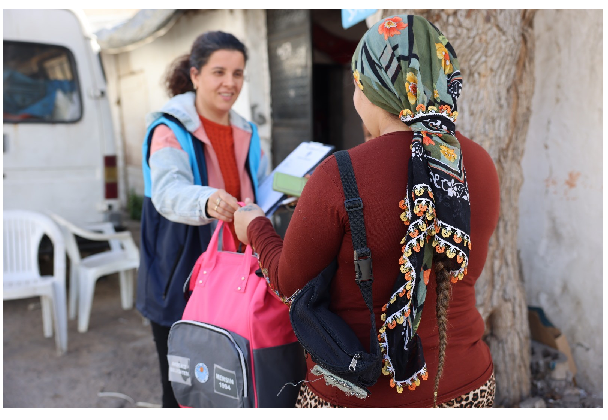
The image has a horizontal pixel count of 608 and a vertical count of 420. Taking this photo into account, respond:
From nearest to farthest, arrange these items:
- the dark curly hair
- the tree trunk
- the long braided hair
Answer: the long braided hair < the dark curly hair < the tree trunk

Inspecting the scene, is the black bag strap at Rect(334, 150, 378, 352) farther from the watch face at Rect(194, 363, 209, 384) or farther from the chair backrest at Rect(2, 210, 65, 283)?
the chair backrest at Rect(2, 210, 65, 283)

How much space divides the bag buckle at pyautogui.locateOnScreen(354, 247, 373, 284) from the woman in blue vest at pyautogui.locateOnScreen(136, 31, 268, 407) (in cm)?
83

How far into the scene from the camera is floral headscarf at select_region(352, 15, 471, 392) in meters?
1.03

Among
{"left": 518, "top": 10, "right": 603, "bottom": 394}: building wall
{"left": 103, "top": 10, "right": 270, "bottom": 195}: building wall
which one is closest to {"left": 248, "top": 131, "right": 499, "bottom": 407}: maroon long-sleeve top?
{"left": 103, "top": 10, "right": 270, "bottom": 195}: building wall

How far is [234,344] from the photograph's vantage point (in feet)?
4.45

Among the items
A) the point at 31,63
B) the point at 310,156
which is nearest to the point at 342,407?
the point at 310,156

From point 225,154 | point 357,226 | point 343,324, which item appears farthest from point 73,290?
point 357,226

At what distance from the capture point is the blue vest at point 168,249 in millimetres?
1833

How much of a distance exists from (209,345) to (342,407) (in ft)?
1.39

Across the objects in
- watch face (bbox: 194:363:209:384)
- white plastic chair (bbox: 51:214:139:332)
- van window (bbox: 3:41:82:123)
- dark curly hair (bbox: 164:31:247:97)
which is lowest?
white plastic chair (bbox: 51:214:139:332)

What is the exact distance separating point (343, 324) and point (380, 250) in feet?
0.61

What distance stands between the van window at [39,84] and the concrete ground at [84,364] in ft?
5.52

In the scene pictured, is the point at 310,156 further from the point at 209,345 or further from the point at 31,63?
the point at 31,63

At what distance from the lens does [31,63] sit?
4328 mm
